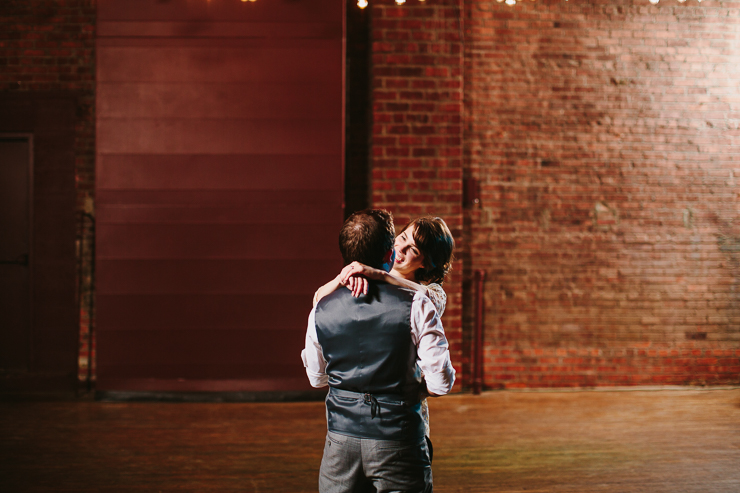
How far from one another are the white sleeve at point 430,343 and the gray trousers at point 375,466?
0.75 ft

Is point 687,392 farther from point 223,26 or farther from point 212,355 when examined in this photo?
point 223,26

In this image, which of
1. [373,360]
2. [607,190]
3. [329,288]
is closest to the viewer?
[373,360]

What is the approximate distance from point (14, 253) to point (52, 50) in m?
2.01

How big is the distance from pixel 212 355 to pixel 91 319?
53.7 inches

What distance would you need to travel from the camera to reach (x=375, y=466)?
1.61 meters

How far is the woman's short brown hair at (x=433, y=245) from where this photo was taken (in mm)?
2049

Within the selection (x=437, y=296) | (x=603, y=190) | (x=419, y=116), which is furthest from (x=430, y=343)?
(x=603, y=190)

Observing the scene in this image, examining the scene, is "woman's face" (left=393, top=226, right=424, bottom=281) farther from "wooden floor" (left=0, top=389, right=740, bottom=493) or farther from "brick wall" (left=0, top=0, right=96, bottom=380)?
"brick wall" (left=0, top=0, right=96, bottom=380)

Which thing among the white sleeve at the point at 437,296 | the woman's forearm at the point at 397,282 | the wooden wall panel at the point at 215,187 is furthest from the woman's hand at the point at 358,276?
the wooden wall panel at the point at 215,187

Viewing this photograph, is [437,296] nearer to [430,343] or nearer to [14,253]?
[430,343]

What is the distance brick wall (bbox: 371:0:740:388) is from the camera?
190 inches

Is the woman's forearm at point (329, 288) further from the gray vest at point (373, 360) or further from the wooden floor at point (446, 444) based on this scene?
the wooden floor at point (446, 444)

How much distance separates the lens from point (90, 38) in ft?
16.1

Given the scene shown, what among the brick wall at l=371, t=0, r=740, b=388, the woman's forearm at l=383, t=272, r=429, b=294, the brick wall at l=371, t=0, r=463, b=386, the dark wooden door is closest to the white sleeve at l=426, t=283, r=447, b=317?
the woman's forearm at l=383, t=272, r=429, b=294
